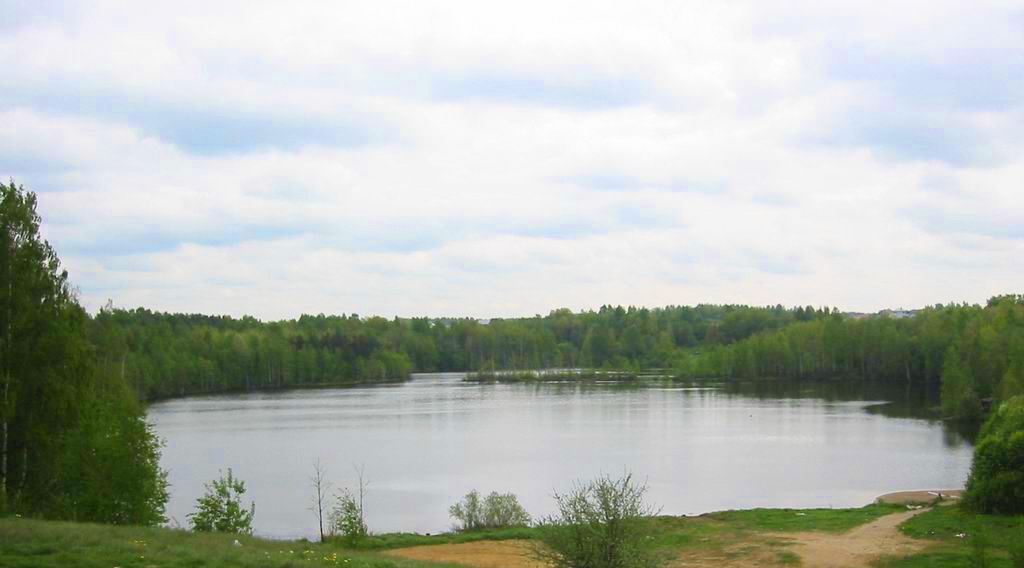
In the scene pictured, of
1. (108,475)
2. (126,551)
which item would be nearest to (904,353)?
(108,475)

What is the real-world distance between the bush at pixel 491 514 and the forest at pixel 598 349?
1628cm

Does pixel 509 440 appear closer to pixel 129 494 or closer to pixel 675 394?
pixel 129 494

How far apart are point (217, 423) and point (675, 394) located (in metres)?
43.0

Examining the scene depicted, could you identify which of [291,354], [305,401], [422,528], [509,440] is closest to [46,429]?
[422,528]

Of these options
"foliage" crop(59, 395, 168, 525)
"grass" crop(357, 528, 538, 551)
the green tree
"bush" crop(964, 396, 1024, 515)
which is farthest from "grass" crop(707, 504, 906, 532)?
the green tree

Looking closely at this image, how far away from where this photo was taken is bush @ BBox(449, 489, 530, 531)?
26156 millimetres

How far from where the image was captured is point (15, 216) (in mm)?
22094

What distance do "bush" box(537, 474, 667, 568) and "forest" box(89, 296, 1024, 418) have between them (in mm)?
26343

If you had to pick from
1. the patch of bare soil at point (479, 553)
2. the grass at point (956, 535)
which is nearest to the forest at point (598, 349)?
the patch of bare soil at point (479, 553)

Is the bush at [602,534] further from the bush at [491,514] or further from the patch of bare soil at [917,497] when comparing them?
the patch of bare soil at [917,497]

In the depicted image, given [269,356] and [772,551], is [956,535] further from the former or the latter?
[269,356]

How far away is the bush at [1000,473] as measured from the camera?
74.0ft

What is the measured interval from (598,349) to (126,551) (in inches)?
5611

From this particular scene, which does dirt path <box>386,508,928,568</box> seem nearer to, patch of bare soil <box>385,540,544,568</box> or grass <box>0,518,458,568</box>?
patch of bare soil <box>385,540,544,568</box>
